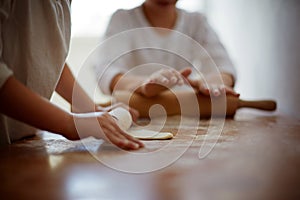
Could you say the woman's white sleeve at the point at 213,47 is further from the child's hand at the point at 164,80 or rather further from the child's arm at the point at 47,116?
the child's arm at the point at 47,116

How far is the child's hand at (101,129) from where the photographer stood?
640 millimetres

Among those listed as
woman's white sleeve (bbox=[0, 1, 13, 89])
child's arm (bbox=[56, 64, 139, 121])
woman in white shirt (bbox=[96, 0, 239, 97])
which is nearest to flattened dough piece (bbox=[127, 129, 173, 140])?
child's arm (bbox=[56, 64, 139, 121])

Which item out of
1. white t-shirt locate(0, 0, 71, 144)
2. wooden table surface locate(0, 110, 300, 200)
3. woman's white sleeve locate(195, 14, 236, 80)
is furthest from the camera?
woman's white sleeve locate(195, 14, 236, 80)

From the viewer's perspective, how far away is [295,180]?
1.55 ft

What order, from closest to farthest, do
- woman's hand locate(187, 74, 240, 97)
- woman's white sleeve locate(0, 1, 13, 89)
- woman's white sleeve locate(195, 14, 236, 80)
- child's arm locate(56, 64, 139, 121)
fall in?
woman's white sleeve locate(0, 1, 13, 89), child's arm locate(56, 64, 139, 121), woman's hand locate(187, 74, 240, 97), woman's white sleeve locate(195, 14, 236, 80)

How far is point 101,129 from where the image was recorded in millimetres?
644

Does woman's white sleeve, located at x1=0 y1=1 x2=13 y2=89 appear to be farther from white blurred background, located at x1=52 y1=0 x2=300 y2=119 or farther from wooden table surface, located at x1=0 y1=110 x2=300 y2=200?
white blurred background, located at x1=52 y1=0 x2=300 y2=119

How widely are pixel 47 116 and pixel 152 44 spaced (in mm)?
908

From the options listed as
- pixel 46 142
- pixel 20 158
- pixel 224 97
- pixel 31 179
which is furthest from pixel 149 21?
pixel 31 179

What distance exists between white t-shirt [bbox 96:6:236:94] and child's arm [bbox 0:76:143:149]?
771 mm

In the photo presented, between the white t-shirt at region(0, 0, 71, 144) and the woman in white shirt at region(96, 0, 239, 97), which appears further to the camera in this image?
the woman in white shirt at region(96, 0, 239, 97)

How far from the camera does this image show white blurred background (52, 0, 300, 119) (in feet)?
4.06

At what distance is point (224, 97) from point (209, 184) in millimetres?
684

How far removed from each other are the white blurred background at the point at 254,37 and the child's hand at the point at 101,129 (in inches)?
29.2
